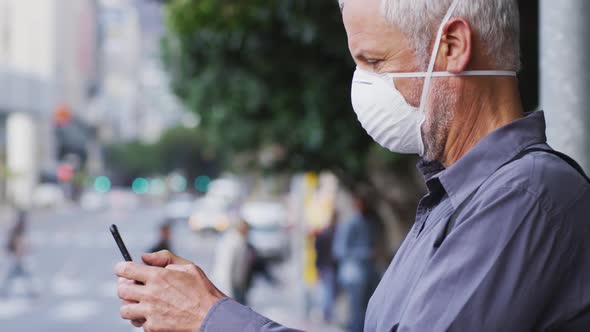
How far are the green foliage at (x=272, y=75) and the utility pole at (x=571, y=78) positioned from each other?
248 inches

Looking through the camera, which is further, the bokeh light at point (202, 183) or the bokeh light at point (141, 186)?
the bokeh light at point (141, 186)

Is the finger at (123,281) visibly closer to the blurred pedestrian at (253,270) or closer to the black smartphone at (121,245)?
the black smartphone at (121,245)

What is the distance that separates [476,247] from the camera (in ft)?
4.74

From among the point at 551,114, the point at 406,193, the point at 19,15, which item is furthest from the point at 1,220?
the point at 551,114

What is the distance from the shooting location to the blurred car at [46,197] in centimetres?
7681

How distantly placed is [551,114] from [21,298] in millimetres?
Result: 18384

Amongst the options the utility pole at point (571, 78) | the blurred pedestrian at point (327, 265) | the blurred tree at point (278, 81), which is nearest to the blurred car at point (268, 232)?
the blurred pedestrian at point (327, 265)

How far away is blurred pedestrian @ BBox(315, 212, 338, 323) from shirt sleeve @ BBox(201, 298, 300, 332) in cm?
1273

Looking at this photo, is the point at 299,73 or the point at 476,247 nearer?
the point at 476,247

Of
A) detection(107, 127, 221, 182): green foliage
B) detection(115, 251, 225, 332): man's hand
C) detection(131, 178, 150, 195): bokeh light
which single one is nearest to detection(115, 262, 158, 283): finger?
detection(115, 251, 225, 332): man's hand

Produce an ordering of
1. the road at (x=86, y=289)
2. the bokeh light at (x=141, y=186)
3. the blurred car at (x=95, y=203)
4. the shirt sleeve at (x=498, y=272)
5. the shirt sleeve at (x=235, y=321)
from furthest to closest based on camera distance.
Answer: the bokeh light at (x=141, y=186), the blurred car at (x=95, y=203), the road at (x=86, y=289), the shirt sleeve at (x=235, y=321), the shirt sleeve at (x=498, y=272)

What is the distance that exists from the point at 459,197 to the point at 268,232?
1084 inches

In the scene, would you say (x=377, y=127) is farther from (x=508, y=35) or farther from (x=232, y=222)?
(x=232, y=222)

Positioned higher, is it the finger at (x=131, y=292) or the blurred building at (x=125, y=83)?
the finger at (x=131, y=292)
